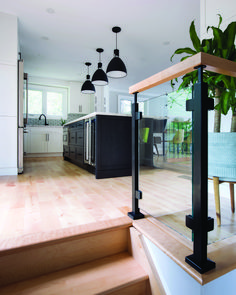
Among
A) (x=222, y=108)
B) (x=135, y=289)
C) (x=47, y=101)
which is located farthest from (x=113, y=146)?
(x=47, y=101)

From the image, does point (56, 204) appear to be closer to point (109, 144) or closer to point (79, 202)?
point (79, 202)

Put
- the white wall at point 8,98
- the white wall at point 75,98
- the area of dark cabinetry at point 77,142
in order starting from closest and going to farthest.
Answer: the white wall at point 8,98, the area of dark cabinetry at point 77,142, the white wall at point 75,98

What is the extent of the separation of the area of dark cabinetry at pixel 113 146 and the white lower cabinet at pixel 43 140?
13.1ft

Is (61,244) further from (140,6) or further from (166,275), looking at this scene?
(140,6)

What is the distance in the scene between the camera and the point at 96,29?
3.65 m

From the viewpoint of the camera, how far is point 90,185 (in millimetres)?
2320

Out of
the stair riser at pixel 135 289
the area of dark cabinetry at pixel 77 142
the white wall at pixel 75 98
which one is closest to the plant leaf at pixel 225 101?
the stair riser at pixel 135 289

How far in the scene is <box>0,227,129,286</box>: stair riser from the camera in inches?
37.8

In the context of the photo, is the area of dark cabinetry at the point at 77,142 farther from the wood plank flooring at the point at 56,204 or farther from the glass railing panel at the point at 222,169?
the glass railing panel at the point at 222,169

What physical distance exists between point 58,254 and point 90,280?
217mm

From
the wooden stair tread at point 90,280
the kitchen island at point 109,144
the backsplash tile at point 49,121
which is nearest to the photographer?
the wooden stair tread at point 90,280

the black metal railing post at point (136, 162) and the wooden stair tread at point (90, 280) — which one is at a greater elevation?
the black metal railing post at point (136, 162)

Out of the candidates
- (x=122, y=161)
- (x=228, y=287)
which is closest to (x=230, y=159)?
(x=228, y=287)

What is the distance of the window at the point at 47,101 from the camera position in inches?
259
